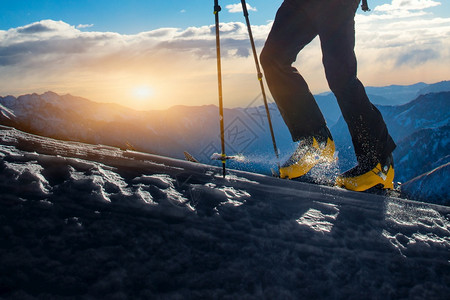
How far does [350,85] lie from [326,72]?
1.03ft

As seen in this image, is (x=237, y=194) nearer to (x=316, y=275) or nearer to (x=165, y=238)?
(x=165, y=238)

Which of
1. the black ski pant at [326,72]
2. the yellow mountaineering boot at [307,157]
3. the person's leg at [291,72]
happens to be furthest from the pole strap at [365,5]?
the yellow mountaineering boot at [307,157]

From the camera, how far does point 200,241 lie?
5.75 ft

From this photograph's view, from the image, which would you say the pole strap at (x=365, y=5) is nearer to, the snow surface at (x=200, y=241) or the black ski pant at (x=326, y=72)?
the black ski pant at (x=326, y=72)

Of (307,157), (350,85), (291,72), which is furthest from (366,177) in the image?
(291,72)

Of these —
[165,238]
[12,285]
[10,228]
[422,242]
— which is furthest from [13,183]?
[422,242]

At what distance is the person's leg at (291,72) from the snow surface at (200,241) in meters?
1.57

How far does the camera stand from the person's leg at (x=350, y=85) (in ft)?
11.4

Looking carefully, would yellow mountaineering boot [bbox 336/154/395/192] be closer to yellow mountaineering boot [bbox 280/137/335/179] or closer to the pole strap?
yellow mountaineering boot [bbox 280/137/335/179]

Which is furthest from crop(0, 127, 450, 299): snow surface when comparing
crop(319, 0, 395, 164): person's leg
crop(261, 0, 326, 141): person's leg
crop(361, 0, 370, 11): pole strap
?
crop(361, 0, 370, 11): pole strap

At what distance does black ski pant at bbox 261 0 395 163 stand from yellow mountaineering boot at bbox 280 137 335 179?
0.14 m

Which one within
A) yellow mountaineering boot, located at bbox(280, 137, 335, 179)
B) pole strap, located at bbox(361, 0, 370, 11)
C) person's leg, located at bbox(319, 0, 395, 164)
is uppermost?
pole strap, located at bbox(361, 0, 370, 11)

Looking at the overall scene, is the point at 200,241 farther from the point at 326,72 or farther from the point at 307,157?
the point at 326,72

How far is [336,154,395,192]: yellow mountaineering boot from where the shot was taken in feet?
11.9
